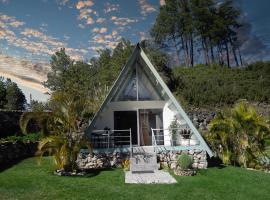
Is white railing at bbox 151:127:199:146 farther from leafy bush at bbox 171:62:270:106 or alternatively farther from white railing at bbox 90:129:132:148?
leafy bush at bbox 171:62:270:106

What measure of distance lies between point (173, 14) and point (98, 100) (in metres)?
31.8

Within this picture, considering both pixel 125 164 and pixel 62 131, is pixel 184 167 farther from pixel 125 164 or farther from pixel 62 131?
pixel 62 131

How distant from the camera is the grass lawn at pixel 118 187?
11.5 m

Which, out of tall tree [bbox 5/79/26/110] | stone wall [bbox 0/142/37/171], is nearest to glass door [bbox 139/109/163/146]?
stone wall [bbox 0/142/37/171]

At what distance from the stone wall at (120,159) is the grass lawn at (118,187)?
1.23m

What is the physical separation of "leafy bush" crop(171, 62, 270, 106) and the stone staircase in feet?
66.9

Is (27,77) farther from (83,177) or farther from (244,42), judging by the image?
(83,177)

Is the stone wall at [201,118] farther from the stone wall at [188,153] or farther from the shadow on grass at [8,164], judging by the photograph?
the shadow on grass at [8,164]

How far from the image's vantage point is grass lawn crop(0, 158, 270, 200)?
1151 cm

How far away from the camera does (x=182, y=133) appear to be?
18344 millimetres

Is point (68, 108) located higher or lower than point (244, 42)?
lower

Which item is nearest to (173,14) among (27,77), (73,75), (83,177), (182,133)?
(73,75)

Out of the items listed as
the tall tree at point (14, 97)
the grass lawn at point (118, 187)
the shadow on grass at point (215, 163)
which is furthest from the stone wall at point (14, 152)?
the tall tree at point (14, 97)

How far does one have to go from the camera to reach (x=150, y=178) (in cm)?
1432
